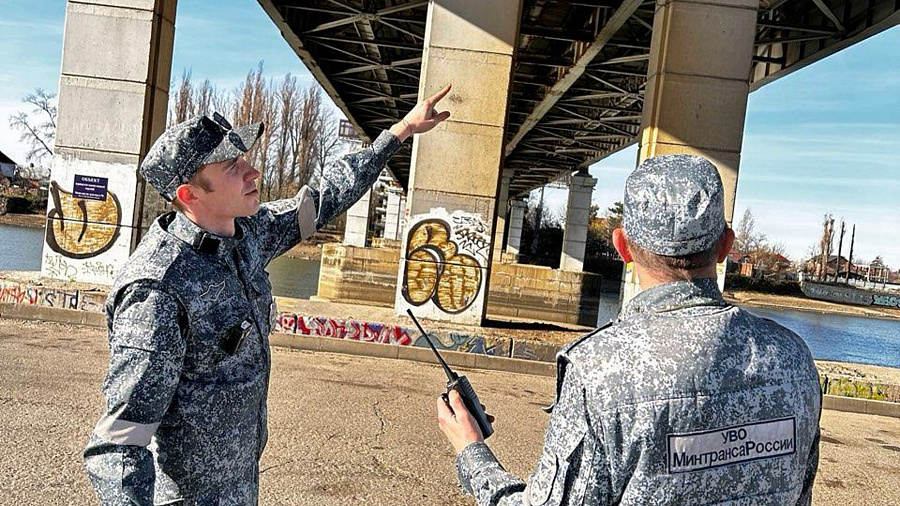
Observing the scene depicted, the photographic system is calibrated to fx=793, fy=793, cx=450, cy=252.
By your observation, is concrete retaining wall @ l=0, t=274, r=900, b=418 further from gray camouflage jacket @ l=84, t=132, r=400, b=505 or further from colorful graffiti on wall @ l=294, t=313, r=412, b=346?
gray camouflage jacket @ l=84, t=132, r=400, b=505

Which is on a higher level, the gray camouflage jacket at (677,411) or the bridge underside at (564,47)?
the bridge underside at (564,47)

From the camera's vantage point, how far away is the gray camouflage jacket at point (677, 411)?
1671 mm

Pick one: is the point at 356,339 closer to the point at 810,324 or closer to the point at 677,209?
the point at 677,209

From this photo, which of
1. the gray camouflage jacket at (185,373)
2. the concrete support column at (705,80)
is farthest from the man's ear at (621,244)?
the concrete support column at (705,80)

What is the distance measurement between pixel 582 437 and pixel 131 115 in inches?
496

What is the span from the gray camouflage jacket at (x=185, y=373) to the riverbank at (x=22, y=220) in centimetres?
6874

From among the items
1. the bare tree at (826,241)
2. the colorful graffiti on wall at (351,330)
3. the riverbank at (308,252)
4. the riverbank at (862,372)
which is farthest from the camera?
→ the bare tree at (826,241)

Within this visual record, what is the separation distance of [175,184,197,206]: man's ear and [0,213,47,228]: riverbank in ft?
225

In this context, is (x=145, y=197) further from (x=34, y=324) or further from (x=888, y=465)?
(x=888, y=465)

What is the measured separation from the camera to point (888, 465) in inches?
293

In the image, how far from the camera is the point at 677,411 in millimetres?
1683

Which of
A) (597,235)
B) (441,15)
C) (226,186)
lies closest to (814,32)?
(441,15)

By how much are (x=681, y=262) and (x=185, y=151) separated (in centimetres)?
145

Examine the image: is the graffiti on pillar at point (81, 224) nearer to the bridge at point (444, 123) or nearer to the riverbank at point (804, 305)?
the bridge at point (444, 123)
